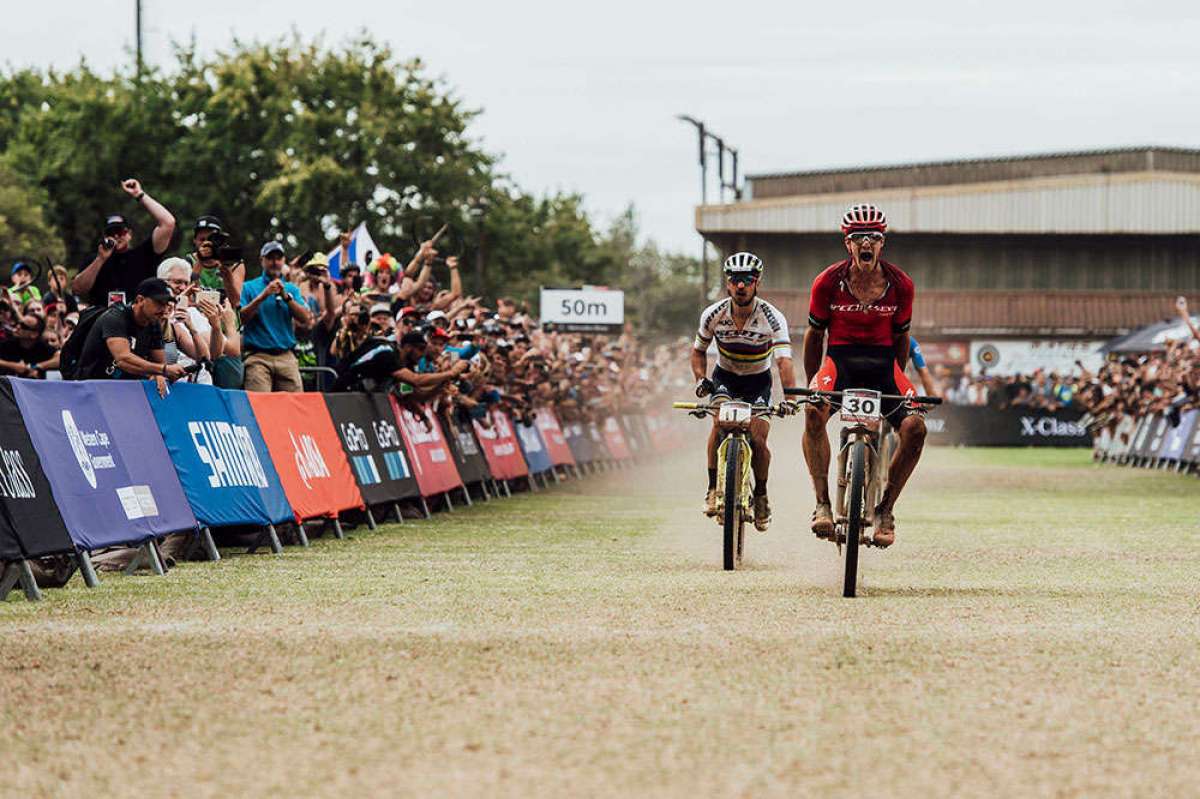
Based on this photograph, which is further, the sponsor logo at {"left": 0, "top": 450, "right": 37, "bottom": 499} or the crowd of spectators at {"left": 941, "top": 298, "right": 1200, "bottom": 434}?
the crowd of spectators at {"left": 941, "top": 298, "right": 1200, "bottom": 434}

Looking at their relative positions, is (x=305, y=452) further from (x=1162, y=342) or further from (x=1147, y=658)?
(x=1162, y=342)

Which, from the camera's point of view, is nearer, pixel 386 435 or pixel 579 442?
pixel 386 435

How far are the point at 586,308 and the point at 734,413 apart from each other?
28066 mm

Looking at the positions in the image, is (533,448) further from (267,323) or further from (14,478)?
(14,478)

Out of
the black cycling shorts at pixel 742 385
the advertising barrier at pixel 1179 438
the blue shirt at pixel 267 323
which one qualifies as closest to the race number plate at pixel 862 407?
the black cycling shorts at pixel 742 385

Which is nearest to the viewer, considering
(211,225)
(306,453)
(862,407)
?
(862,407)

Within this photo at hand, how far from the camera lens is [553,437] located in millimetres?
34719

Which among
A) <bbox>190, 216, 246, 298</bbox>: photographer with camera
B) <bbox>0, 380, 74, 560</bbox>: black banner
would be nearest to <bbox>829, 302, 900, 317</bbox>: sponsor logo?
<bbox>0, 380, 74, 560</bbox>: black banner

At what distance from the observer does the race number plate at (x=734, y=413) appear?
15.2 metres

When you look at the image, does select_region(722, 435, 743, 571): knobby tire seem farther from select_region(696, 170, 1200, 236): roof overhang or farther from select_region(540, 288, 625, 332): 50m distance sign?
select_region(696, 170, 1200, 236): roof overhang

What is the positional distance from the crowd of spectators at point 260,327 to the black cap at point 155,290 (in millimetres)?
11

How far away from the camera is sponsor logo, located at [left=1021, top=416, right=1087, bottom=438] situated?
61.3 m

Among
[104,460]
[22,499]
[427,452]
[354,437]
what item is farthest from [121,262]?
[427,452]

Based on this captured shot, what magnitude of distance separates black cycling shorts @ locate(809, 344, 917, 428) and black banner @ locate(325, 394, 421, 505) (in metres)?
7.05
